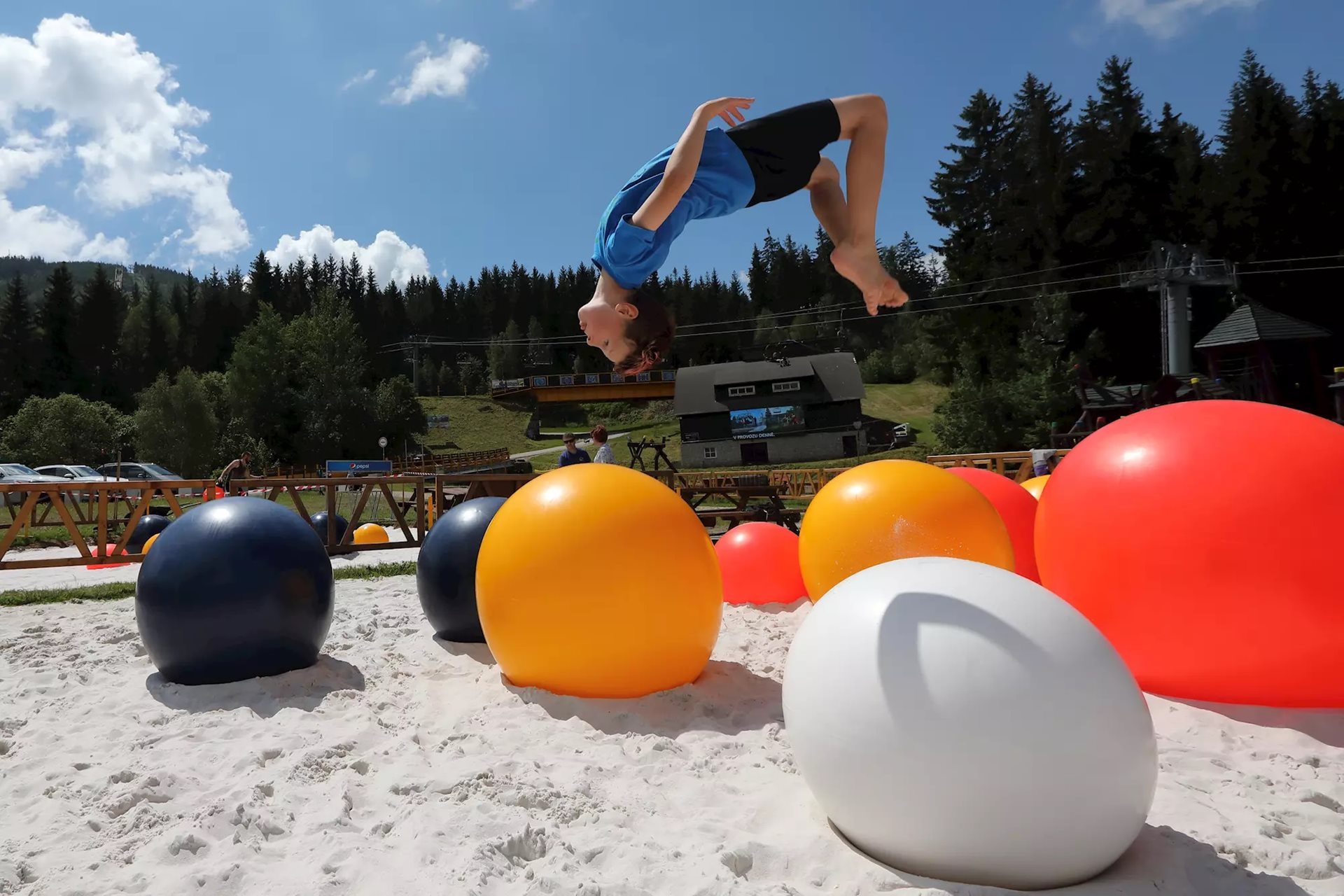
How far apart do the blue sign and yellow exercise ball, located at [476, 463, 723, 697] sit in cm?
3790

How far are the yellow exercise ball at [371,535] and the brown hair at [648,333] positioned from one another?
Result: 14719 mm

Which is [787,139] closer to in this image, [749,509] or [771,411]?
[749,509]

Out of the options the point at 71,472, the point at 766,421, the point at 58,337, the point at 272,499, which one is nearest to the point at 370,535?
the point at 272,499

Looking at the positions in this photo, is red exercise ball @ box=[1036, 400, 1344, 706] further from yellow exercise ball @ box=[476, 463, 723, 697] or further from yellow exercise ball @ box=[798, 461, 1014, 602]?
yellow exercise ball @ box=[476, 463, 723, 697]

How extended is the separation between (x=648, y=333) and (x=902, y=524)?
13.7 feet

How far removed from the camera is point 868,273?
321cm

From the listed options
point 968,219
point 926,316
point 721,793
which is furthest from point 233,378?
point 721,793

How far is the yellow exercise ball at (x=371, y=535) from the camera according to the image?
54.4ft

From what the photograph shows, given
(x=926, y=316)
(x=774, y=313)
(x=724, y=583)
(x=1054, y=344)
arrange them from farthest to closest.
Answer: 1. (x=774, y=313)
2. (x=926, y=316)
3. (x=1054, y=344)
4. (x=724, y=583)

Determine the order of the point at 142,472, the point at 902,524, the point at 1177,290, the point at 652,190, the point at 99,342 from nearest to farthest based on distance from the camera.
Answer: the point at 652,190, the point at 902,524, the point at 1177,290, the point at 142,472, the point at 99,342

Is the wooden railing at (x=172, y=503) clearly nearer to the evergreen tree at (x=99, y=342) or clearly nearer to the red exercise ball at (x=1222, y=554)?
the red exercise ball at (x=1222, y=554)

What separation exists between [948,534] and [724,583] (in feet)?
9.88

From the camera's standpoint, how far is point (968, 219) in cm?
5397

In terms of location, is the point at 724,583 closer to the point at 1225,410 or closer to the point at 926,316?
the point at 1225,410
